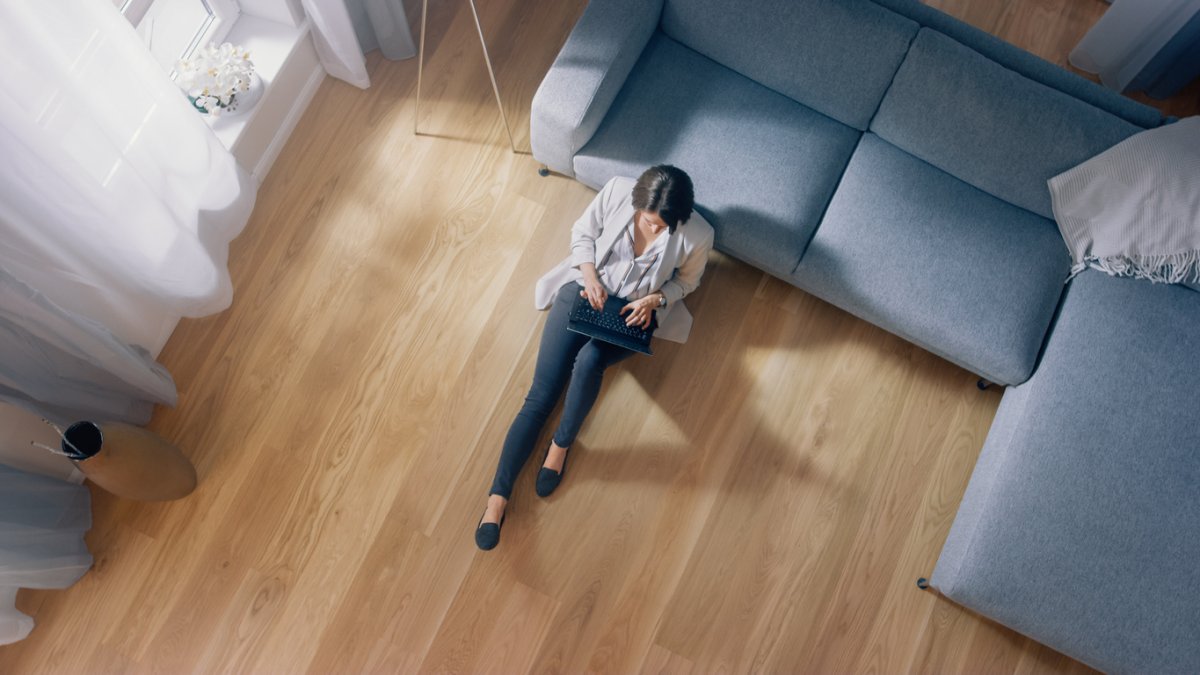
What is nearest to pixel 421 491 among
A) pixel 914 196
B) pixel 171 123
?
pixel 171 123

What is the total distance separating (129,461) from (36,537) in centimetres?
30

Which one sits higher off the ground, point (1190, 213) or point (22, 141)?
point (1190, 213)

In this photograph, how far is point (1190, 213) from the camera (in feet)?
7.04

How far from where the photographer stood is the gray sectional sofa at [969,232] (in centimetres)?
205

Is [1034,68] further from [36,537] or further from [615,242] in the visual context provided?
[36,537]

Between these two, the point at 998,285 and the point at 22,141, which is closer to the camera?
the point at 22,141

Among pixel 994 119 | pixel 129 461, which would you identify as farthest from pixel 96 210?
pixel 994 119

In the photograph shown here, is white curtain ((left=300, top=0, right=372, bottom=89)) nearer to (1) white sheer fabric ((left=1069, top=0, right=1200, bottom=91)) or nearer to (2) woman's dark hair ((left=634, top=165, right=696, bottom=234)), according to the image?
→ (2) woman's dark hair ((left=634, top=165, right=696, bottom=234))

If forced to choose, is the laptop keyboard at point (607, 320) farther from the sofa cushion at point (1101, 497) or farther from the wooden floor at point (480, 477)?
the sofa cushion at point (1101, 497)

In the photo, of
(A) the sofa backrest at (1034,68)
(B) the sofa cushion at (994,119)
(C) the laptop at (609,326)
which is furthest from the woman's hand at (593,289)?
(A) the sofa backrest at (1034,68)

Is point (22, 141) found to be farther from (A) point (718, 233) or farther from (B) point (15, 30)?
(A) point (718, 233)

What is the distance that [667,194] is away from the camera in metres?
2.10

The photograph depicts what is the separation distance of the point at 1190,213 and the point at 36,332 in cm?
302

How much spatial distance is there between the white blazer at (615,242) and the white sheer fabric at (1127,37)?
1.81m
